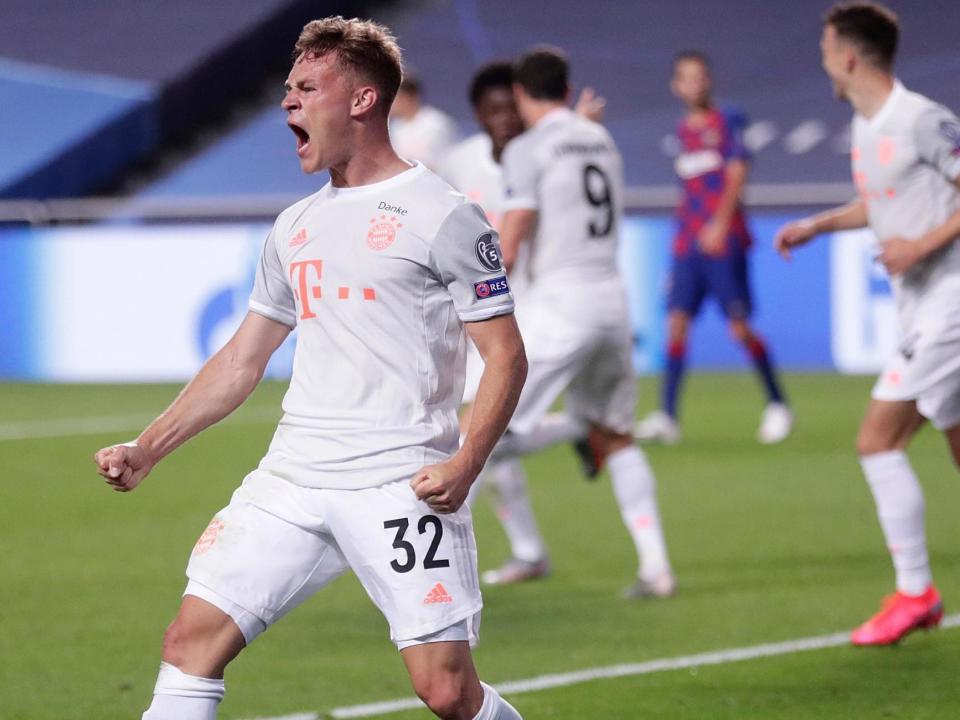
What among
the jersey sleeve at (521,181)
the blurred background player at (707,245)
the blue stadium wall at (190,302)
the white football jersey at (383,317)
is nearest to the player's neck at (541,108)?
the jersey sleeve at (521,181)

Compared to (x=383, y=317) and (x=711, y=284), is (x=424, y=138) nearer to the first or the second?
(x=711, y=284)

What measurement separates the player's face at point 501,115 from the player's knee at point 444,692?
4399 millimetres

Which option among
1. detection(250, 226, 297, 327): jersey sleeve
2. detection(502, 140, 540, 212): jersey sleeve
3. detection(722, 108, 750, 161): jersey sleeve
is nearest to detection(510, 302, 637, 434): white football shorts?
detection(502, 140, 540, 212): jersey sleeve

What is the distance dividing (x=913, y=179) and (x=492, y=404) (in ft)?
9.52

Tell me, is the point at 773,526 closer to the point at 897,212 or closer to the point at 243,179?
the point at 897,212

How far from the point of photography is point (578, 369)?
738 centimetres

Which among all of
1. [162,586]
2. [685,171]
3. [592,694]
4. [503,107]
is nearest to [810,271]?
[685,171]

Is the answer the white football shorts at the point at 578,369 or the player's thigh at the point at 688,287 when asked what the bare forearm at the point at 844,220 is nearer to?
the white football shorts at the point at 578,369

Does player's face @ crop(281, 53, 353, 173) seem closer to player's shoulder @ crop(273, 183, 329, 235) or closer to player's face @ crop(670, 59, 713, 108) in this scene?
player's shoulder @ crop(273, 183, 329, 235)

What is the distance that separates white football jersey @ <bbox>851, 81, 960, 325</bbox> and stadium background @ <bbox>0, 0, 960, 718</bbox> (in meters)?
4.57

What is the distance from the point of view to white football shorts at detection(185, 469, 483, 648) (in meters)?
3.91

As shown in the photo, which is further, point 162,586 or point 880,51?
point 162,586

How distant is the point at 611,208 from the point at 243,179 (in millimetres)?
16702

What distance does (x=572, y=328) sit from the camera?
7289 mm
